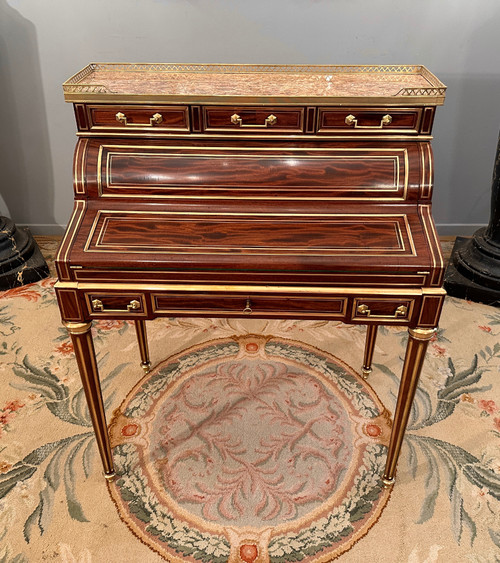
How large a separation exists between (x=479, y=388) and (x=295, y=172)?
165cm

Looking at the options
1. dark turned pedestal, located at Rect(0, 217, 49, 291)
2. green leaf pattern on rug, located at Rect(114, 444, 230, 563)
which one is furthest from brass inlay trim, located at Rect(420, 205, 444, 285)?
dark turned pedestal, located at Rect(0, 217, 49, 291)

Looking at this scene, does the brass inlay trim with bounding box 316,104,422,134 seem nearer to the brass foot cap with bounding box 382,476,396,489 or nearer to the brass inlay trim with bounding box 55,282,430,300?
the brass inlay trim with bounding box 55,282,430,300

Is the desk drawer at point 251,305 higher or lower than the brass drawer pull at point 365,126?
lower

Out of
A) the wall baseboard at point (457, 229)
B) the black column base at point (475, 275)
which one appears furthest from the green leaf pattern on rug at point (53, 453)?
the wall baseboard at point (457, 229)

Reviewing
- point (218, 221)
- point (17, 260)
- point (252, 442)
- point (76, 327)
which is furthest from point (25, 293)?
point (218, 221)

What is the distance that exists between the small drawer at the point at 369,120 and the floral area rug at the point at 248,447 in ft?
4.57

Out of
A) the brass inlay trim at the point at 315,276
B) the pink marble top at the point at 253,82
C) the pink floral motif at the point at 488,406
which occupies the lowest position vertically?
the pink floral motif at the point at 488,406

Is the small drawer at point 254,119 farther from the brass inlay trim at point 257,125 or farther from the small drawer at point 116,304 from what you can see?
the small drawer at point 116,304

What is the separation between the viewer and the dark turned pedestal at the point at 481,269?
128 inches

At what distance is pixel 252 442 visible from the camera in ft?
7.77

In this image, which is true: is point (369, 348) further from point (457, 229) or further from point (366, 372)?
point (457, 229)

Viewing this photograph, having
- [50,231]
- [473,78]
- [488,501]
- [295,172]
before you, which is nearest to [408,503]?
[488,501]

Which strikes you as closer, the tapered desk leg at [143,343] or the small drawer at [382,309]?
the small drawer at [382,309]

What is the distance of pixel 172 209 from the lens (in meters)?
1.87
